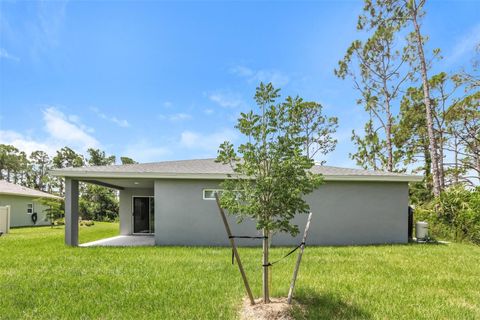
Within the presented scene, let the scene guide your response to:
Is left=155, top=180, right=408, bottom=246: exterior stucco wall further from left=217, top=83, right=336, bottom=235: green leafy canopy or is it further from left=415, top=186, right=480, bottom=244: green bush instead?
left=217, top=83, right=336, bottom=235: green leafy canopy

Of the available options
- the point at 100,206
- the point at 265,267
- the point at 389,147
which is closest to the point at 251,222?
the point at 265,267

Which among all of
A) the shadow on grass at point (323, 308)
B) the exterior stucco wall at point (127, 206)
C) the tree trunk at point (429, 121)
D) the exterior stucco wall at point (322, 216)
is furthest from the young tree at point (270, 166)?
the tree trunk at point (429, 121)

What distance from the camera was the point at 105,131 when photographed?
25.0m

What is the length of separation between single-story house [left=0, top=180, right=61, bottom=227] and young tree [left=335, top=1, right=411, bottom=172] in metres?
24.2

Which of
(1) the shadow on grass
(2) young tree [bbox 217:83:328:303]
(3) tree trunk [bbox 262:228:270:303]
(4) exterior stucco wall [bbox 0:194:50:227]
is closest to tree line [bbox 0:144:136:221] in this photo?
(4) exterior stucco wall [bbox 0:194:50:227]

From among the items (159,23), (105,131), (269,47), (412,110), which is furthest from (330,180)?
(105,131)

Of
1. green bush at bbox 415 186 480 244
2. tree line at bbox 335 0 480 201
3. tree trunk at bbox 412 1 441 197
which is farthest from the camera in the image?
tree line at bbox 335 0 480 201

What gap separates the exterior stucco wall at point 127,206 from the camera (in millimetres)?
15609

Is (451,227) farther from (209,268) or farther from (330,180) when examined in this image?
(209,268)

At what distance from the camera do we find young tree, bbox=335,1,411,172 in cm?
2277

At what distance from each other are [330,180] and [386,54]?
54.0 feet

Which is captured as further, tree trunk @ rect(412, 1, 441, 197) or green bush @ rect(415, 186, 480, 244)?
tree trunk @ rect(412, 1, 441, 197)

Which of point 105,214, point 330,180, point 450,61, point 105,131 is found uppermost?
point 450,61

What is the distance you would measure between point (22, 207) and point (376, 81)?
27.7 m
